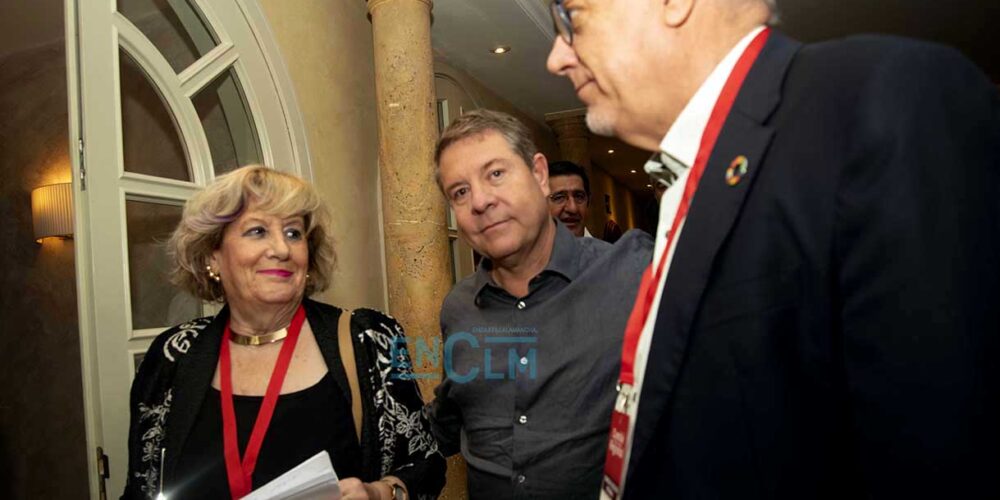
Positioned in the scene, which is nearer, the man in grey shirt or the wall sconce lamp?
the man in grey shirt

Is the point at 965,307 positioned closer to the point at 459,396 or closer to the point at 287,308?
the point at 459,396

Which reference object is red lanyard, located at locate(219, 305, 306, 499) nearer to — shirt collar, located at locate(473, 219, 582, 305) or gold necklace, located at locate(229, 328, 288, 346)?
gold necklace, located at locate(229, 328, 288, 346)

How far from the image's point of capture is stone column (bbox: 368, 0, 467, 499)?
324cm

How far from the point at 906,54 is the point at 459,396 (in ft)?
4.40

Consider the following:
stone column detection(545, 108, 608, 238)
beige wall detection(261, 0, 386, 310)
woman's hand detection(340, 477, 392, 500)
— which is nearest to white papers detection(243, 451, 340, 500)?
woman's hand detection(340, 477, 392, 500)

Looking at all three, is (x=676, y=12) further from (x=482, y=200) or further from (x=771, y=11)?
(x=482, y=200)

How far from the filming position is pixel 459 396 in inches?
65.4

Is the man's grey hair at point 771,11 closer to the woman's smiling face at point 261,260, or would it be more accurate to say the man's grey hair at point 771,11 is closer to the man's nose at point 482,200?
the man's nose at point 482,200

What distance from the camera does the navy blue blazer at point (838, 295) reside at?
510 millimetres

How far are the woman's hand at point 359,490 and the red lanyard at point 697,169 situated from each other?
0.93 meters

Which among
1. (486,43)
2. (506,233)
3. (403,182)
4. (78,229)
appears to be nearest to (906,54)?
(506,233)

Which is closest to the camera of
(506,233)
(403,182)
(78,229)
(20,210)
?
(506,233)

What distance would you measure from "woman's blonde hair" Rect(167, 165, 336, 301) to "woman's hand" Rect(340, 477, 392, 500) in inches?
28.4

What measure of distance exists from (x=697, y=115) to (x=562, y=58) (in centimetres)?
29
